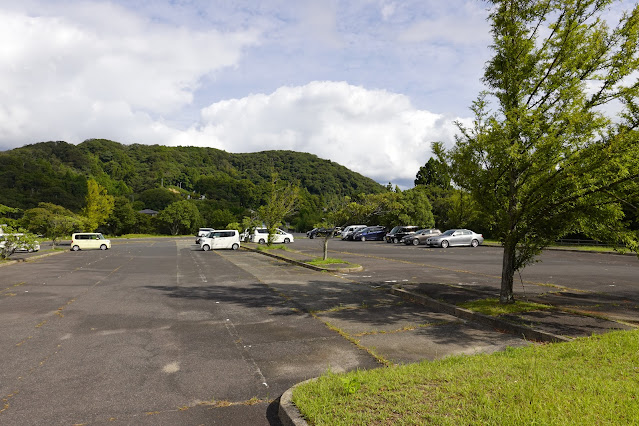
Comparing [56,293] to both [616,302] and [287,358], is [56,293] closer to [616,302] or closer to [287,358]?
[287,358]

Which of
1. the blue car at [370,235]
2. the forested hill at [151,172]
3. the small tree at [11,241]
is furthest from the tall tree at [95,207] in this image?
the blue car at [370,235]

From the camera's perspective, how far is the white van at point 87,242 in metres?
33.6

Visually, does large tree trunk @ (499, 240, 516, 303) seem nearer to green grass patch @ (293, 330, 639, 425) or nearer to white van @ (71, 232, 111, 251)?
green grass patch @ (293, 330, 639, 425)

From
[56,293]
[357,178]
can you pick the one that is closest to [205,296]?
[56,293]

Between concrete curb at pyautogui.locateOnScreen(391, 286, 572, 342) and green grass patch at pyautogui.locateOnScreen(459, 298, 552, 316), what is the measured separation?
257 millimetres

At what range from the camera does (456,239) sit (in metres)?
33.4

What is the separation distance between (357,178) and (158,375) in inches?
5665

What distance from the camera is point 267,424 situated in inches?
160

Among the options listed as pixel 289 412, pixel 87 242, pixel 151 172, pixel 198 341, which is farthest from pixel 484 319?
pixel 151 172

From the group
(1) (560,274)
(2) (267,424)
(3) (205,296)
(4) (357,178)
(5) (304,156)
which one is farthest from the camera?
(5) (304,156)

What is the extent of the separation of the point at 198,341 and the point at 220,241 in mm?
27351

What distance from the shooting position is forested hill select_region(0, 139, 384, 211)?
7425cm

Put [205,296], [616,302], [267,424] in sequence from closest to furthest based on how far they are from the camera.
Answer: [267,424]
[616,302]
[205,296]

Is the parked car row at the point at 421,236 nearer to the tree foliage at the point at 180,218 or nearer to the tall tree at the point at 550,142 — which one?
the tall tree at the point at 550,142
